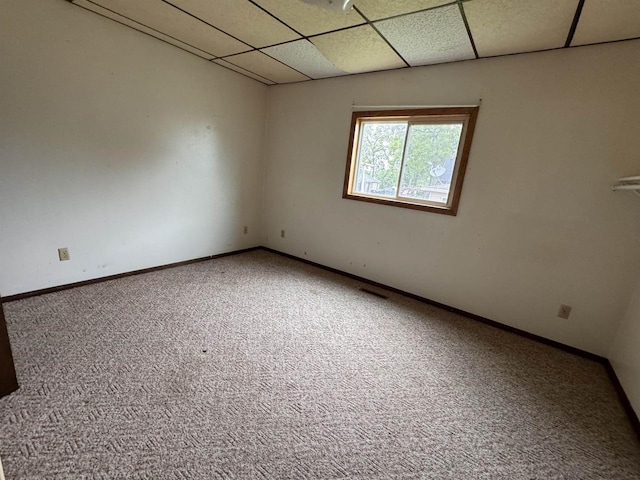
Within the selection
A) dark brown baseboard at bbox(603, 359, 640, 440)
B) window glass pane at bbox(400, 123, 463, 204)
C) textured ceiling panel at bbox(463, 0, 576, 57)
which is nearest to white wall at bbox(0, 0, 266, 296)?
window glass pane at bbox(400, 123, 463, 204)

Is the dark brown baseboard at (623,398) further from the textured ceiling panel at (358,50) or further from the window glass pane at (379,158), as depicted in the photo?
the textured ceiling panel at (358,50)

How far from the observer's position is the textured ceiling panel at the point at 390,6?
1627 mm

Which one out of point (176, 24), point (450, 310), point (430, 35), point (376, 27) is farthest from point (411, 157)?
point (176, 24)

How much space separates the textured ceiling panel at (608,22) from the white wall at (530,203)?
109mm

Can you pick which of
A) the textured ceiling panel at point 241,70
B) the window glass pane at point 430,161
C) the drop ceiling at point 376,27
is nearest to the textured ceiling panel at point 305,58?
the drop ceiling at point 376,27

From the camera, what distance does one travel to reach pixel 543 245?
2172 millimetres

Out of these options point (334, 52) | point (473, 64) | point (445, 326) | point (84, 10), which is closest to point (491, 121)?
point (473, 64)

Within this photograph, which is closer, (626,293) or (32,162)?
(626,293)

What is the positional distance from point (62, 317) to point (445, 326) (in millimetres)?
3070

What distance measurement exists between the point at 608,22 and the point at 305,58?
7.23 feet

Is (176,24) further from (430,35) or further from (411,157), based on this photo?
(411,157)

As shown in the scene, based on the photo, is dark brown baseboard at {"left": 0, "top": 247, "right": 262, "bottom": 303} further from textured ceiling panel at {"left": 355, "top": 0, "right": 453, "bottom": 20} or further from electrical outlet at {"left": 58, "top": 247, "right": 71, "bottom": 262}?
textured ceiling panel at {"left": 355, "top": 0, "right": 453, "bottom": 20}

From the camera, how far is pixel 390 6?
1682 millimetres

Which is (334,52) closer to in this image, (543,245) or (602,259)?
(543,245)
